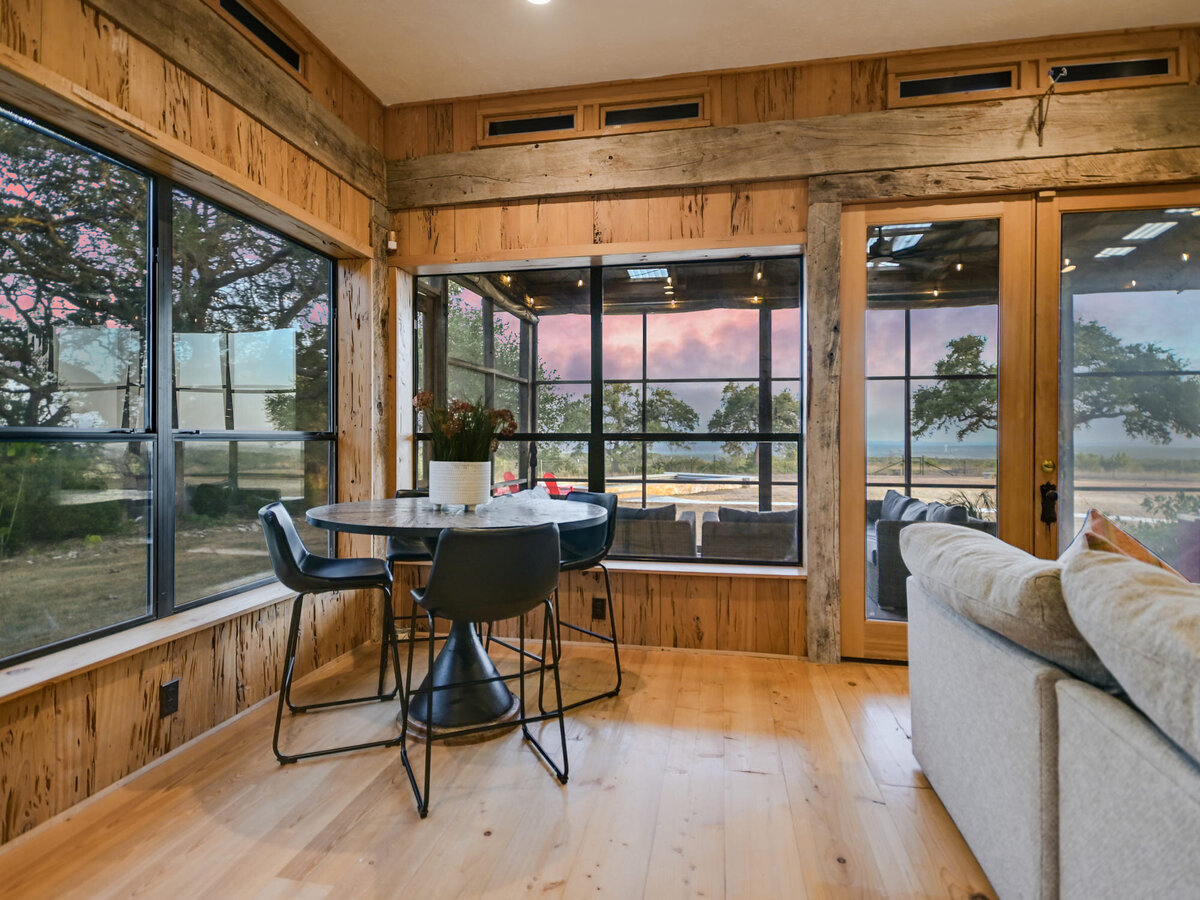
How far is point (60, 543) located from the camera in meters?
2.02

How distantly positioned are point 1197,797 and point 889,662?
2.52 meters

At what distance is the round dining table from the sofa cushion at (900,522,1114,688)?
1157 mm

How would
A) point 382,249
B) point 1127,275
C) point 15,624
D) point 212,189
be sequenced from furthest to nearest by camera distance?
1. point 382,249
2. point 1127,275
3. point 212,189
4. point 15,624

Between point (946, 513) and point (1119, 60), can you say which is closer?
point (1119, 60)

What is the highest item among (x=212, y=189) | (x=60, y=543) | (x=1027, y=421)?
(x=212, y=189)

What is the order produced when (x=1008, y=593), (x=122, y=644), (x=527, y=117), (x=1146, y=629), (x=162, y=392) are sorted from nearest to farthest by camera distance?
(x=1146, y=629)
(x=1008, y=593)
(x=122, y=644)
(x=162, y=392)
(x=527, y=117)

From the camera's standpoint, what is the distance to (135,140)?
2.16 meters

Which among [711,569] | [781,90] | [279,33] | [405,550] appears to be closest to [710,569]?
[711,569]

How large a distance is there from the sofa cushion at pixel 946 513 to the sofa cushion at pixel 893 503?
0.37ft

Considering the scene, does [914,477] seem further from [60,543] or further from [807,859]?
[60,543]

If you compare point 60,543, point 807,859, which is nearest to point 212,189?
point 60,543

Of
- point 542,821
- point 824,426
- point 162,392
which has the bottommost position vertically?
point 542,821

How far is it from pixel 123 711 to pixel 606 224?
3.05m

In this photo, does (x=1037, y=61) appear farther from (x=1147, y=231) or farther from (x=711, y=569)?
(x=711, y=569)
